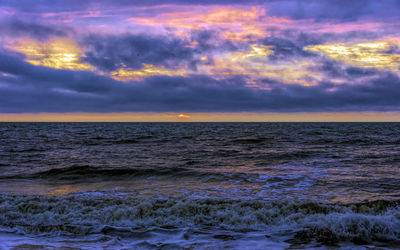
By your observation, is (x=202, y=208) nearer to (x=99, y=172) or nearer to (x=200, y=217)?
(x=200, y=217)

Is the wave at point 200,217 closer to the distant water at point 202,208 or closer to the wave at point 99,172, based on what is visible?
the distant water at point 202,208

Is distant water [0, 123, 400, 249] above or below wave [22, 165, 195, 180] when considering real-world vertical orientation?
above

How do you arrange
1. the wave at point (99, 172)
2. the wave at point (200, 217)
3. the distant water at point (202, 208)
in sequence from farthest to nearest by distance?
1. the wave at point (99, 172)
2. the wave at point (200, 217)
3. the distant water at point (202, 208)

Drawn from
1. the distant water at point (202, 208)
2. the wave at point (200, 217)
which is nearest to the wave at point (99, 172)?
the distant water at point (202, 208)

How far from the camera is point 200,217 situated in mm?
6887

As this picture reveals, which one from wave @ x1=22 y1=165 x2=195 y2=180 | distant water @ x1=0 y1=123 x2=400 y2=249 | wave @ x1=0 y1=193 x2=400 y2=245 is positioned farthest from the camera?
wave @ x1=22 y1=165 x2=195 y2=180

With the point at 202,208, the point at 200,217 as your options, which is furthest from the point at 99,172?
the point at 200,217

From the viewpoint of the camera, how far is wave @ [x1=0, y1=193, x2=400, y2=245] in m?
5.88

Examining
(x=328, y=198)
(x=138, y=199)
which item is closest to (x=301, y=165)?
(x=328, y=198)

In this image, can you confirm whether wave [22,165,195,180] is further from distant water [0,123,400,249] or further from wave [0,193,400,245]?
wave [0,193,400,245]

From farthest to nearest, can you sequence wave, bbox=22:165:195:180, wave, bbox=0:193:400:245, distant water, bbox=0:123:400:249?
wave, bbox=22:165:195:180
wave, bbox=0:193:400:245
distant water, bbox=0:123:400:249

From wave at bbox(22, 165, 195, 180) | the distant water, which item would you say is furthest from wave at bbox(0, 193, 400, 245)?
wave at bbox(22, 165, 195, 180)

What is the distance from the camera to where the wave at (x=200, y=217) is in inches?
231

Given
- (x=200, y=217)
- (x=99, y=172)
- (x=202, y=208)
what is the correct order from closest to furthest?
1. (x=200, y=217)
2. (x=202, y=208)
3. (x=99, y=172)
